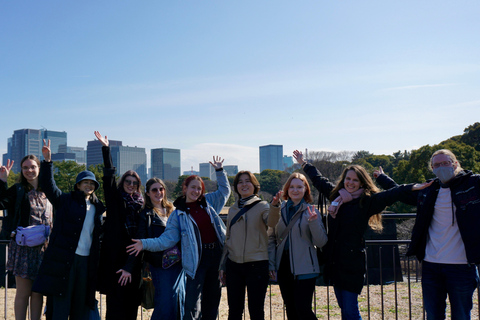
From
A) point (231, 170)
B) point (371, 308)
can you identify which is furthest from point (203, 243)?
point (231, 170)

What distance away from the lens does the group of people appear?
4051 millimetres

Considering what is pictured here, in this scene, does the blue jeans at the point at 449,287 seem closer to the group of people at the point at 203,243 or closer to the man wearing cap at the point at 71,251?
the group of people at the point at 203,243

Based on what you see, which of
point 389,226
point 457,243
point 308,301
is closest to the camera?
point 457,243

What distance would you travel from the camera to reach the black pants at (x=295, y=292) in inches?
162

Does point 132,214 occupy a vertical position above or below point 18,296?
above

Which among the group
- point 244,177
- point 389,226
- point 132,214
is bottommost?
point 389,226

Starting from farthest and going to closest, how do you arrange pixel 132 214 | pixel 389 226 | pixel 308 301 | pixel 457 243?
pixel 389 226, pixel 132 214, pixel 308 301, pixel 457 243

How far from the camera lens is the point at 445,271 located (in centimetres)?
378

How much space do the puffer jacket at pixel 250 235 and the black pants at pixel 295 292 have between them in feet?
0.77

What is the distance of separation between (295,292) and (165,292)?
1361 millimetres

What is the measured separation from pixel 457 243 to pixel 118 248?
3358mm

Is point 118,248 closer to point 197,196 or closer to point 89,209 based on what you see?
point 89,209

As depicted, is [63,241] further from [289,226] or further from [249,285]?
[289,226]

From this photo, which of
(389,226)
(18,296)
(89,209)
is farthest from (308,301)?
(389,226)
